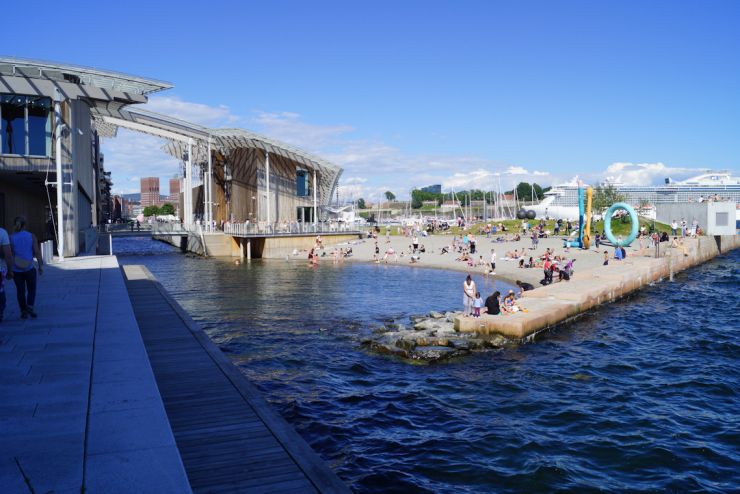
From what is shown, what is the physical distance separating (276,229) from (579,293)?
1339 inches

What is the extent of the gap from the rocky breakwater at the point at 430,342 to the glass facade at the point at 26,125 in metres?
18.8

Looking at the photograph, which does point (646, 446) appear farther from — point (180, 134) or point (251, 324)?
point (180, 134)

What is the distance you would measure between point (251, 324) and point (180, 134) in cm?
3630

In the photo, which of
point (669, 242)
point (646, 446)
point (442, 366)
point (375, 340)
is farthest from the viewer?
point (669, 242)

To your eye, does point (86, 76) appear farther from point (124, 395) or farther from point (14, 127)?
point (124, 395)

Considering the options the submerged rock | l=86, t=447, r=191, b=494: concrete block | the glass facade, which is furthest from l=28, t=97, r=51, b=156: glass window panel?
l=86, t=447, r=191, b=494: concrete block

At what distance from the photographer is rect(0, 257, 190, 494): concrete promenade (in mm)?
4957

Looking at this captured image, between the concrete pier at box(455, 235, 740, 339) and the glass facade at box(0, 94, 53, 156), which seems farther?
the glass facade at box(0, 94, 53, 156)

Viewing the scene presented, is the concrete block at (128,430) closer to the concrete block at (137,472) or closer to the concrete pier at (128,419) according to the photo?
the concrete pier at (128,419)

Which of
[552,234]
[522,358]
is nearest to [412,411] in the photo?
[522,358]

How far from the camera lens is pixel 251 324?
2075 centimetres

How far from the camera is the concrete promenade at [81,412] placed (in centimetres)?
496

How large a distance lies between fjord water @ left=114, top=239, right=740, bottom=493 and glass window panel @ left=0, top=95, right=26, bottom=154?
11176mm

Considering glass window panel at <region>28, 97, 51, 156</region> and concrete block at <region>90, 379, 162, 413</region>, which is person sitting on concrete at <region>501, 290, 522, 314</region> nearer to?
concrete block at <region>90, 379, 162, 413</region>
